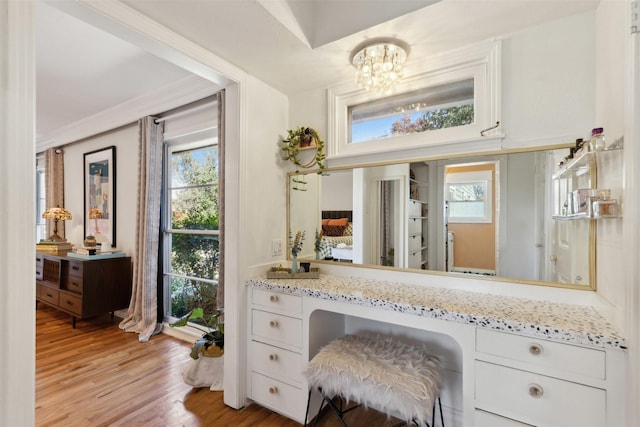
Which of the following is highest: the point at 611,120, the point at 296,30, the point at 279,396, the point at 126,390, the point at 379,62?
the point at 296,30

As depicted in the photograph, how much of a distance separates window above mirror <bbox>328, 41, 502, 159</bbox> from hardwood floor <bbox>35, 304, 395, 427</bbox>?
5.77 ft

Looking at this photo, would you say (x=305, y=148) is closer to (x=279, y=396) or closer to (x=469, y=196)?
(x=469, y=196)

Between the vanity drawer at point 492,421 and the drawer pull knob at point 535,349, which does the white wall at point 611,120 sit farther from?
the vanity drawer at point 492,421

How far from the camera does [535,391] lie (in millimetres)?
1102

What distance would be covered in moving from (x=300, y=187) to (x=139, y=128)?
201 cm

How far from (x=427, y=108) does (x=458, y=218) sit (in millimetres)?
693

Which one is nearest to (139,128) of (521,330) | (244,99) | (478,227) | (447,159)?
(244,99)

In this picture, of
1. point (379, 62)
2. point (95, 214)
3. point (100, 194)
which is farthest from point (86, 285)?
point (379, 62)

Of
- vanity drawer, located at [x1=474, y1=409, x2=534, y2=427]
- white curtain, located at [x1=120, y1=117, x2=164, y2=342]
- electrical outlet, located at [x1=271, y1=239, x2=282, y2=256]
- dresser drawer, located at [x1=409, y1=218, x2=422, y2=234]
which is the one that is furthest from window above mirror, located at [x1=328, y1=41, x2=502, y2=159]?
white curtain, located at [x1=120, y1=117, x2=164, y2=342]

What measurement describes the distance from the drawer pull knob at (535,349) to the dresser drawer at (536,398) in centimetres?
8

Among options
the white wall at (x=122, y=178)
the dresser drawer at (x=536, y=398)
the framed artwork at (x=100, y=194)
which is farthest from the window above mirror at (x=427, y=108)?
the framed artwork at (x=100, y=194)

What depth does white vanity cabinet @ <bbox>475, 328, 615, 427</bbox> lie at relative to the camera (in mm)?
1022

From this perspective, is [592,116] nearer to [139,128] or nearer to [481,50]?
[481,50]

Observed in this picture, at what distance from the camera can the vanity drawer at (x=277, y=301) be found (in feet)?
5.61
